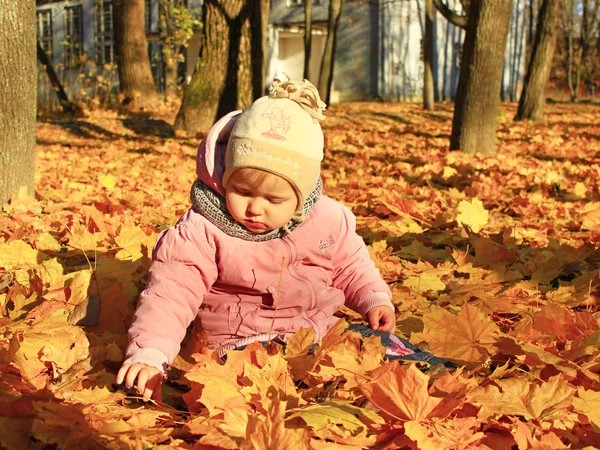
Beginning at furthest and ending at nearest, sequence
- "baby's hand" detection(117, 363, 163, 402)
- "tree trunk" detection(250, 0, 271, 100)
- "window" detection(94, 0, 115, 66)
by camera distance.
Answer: "window" detection(94, 0, 115, 66) < "tree trunk" detection(250, 0, 271, 100) < "baby's hand" detection(117, 363, 163, 402)

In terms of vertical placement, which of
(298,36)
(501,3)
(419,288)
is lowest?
(419,288)

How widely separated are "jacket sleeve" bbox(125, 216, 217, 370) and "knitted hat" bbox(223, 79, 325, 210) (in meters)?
0.23

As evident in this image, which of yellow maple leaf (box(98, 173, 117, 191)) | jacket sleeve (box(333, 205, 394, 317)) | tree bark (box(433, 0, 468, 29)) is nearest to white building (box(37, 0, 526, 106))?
tree bark (box(433, 0, 468, 29))

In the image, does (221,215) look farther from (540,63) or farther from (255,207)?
(540,63)

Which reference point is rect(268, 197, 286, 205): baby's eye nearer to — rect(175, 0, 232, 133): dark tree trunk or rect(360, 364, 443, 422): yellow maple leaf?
rect(360, 364, 443, 422): yellow maple leaf

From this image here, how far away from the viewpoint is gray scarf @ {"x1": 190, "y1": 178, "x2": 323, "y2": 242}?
2.13 metres

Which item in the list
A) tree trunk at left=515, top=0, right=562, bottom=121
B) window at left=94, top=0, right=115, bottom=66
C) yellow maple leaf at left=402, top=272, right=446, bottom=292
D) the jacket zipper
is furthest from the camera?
window at left=94, top=0, right=115, bottom=66

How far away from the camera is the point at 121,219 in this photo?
3.97 metres

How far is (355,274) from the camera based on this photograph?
2473mm

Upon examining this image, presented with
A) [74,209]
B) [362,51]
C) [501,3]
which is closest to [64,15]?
[362,51]

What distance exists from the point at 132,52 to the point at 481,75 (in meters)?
9.24

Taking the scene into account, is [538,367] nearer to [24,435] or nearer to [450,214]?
[24,435]

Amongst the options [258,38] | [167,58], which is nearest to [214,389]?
[258,38]

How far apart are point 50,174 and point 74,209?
1949 mm
